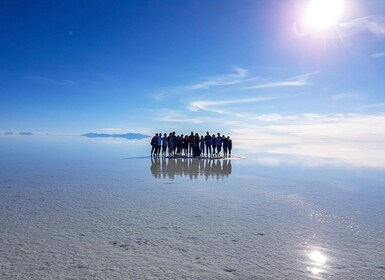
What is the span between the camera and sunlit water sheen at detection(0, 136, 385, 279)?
199 inches

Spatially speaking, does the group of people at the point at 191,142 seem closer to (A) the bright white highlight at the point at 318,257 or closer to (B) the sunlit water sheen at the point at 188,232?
(B) the sunlit water sheen at the point at 188,232

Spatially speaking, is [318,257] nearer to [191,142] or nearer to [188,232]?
[188,232]

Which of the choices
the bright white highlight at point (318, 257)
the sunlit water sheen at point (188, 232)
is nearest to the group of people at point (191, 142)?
the sunlit water sheen at point (188, 232)

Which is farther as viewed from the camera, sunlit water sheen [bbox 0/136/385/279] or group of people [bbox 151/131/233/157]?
group of people [bbox 151/131/233/157]

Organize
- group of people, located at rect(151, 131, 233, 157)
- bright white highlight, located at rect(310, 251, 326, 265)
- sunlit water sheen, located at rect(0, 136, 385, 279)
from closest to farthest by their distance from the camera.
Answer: sunlit water sheen, located at rect(0, 136, 385, 279)
bright white highlight, located at rect(310, 251, 326, 265)
group of people, located at rect(151, 131, 233, 157)

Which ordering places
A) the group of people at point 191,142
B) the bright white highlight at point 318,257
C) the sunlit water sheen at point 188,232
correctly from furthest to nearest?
the group of people at point 191,142 < the bright white highlight at point 318,257 < the sunlit water sheen at point 188,232

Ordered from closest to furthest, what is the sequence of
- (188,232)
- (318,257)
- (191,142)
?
(318,257)
(188,232)
(191,142)

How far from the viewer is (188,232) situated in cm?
682

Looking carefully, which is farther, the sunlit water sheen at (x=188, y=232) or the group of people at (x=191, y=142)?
the group of people at (x=191, y=142)

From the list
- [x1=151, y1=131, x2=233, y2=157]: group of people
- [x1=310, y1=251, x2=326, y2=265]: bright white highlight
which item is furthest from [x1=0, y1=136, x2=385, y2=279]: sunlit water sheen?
[x1=151, y1=131, x2=233, y2=157]: group of people

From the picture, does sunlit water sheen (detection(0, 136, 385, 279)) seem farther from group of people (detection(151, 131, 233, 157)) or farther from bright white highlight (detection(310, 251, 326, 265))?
group of people (detection(151, 131, 233, 157))

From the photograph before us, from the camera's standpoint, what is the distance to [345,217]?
8336 mm

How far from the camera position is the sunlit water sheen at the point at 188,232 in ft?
16.6

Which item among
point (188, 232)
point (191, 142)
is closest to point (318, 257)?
point (188, 232)
